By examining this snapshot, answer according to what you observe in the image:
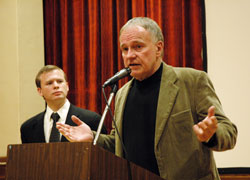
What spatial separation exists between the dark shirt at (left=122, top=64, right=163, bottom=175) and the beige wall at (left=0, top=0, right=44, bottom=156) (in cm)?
211

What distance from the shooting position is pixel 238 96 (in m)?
3.45

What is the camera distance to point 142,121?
2100mm

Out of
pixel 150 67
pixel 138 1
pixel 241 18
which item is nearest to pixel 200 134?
pixel 150 67

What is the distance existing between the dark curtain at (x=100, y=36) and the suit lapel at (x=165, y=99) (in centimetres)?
161

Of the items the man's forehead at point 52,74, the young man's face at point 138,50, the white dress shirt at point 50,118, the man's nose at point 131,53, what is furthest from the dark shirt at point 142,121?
the man's forehead at point 52,74

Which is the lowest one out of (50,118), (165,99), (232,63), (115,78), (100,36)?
(50,118)

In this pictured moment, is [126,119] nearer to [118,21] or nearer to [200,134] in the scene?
[200,134]

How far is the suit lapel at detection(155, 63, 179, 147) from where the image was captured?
1897mm

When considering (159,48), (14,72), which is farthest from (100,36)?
(159,48)

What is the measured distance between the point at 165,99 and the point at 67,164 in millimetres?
819

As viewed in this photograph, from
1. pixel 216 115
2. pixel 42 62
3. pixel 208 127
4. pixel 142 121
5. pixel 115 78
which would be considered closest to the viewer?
pixel 208 127

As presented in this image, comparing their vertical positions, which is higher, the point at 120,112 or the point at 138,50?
the point at 138,50

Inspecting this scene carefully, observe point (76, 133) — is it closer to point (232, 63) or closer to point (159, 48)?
point (159, 48)

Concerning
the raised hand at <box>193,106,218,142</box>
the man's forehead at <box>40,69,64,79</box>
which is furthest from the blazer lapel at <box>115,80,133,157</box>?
the man's forehead at <box>40,69,64,79</box>
